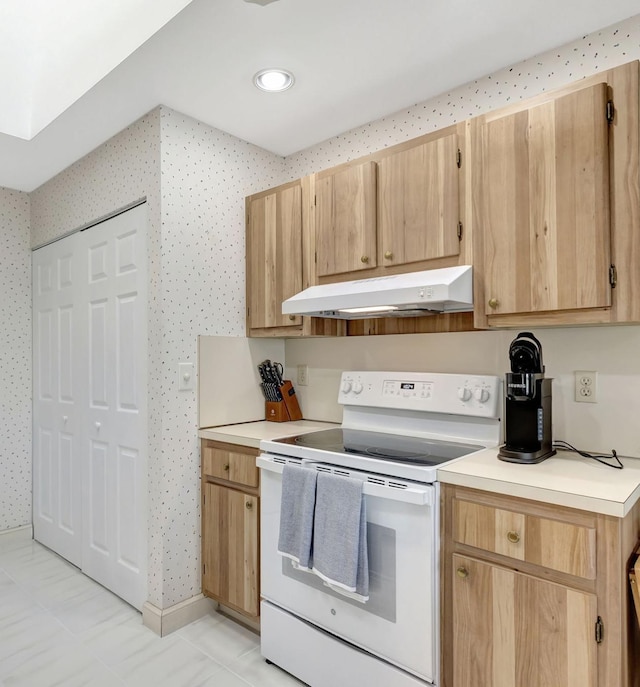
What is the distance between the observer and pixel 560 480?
140cm

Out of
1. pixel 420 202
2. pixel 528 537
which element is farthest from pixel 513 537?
pixel 420 202

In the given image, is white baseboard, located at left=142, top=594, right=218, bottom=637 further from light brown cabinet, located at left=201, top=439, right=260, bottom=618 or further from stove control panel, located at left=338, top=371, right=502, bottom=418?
stove control panel, located at left=338, top=371, right=502, bottom=418

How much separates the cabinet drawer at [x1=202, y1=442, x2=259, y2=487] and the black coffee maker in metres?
1.07

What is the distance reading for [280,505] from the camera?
6.40ft

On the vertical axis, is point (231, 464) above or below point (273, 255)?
below

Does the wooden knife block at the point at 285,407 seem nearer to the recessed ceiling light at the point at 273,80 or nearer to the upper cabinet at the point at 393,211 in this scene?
the upper cabinet at the point at 393,211

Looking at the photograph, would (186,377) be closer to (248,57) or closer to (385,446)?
(385,446)

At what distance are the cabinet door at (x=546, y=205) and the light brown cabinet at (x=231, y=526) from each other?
1292 mm

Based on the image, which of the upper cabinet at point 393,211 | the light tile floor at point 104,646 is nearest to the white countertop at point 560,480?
the upper cabinet at point 393,211

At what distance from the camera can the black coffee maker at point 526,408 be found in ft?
5.32

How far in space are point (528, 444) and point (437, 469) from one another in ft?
1.14

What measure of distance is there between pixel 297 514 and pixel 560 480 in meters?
0.94

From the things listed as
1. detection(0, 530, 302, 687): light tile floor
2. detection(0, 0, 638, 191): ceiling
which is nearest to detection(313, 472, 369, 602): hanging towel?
detection(0, 530, 302, 687): light tile floor

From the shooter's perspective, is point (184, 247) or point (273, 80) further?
point (184, 247)
